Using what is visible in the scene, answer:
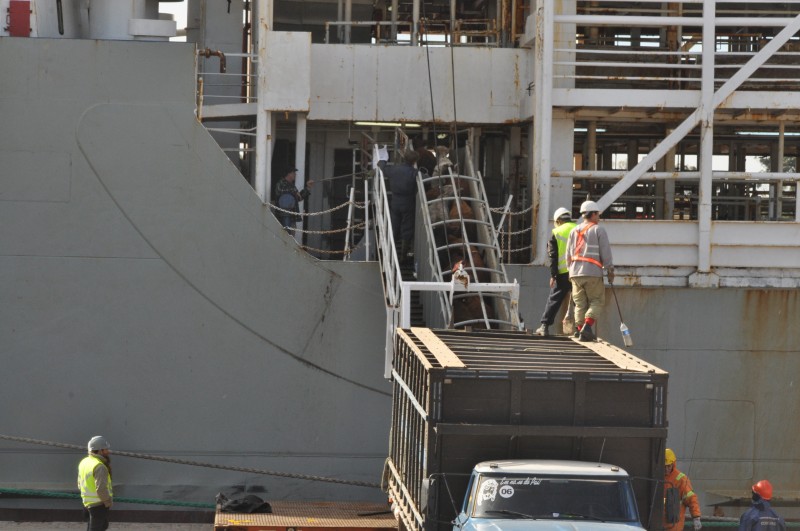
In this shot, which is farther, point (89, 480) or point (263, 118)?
point (263, 118)

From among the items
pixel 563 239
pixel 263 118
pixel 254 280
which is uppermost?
pixel 263 118

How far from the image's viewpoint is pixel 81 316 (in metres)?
13.4

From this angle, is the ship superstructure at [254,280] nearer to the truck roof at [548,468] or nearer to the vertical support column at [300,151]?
the vertical support column at [300,151]

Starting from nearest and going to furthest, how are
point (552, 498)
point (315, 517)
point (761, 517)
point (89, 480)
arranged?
1. point (552, 498)
2. point (761, 517)
3. point (89, 480)
4. point (315, 517)

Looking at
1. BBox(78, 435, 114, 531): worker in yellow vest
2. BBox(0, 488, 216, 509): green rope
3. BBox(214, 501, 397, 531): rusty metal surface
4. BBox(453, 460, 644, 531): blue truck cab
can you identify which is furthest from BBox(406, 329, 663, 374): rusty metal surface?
BBox(0, 488, 216, 509): green rope

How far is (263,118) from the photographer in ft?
47.4

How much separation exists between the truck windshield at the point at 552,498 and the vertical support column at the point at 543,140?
6.46 m

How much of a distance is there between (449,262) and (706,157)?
3.46m

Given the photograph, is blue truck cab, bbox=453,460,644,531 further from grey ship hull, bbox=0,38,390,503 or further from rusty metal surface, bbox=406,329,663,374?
grey ship hull, bbox=0,38,390,503

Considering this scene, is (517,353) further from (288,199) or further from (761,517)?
(288,199)

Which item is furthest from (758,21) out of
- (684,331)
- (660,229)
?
(684,331)

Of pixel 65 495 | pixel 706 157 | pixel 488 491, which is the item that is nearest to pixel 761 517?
pixel 488 491

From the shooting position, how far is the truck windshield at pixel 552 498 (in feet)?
25.2

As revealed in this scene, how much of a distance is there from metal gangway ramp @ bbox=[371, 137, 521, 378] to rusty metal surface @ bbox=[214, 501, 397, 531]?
4.78 ft
